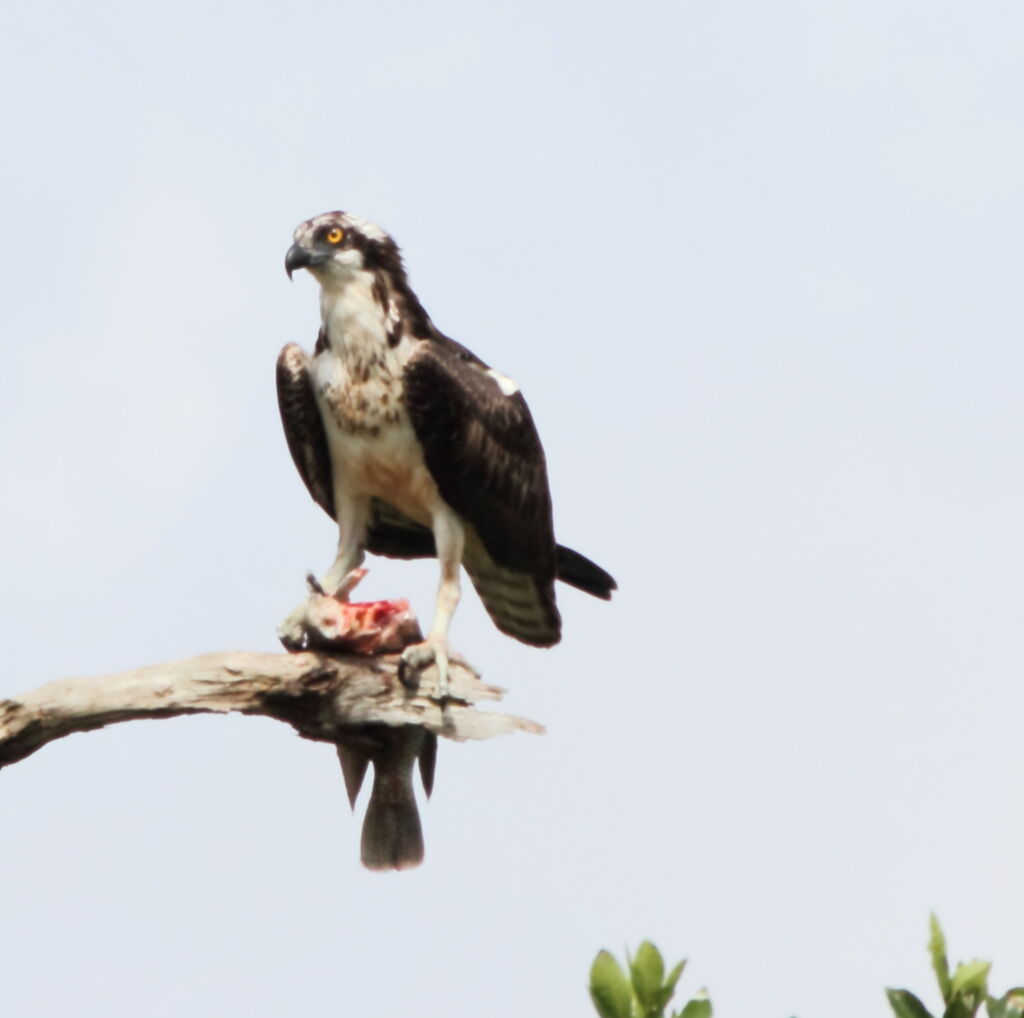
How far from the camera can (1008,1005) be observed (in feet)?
19.0

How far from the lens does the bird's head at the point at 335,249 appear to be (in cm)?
1046

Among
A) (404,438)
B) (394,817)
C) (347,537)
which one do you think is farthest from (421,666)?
(347,537)

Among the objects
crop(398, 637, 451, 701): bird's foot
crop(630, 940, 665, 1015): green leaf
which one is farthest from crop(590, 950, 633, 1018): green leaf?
crop(398, 637, 451, 701): bird's foot

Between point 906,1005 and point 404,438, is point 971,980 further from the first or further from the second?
point 404,438

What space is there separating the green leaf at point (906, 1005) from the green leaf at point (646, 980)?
1.89 feet

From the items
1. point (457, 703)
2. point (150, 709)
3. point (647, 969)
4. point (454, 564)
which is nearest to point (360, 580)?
point (454, 564)

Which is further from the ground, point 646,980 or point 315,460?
point 315,460

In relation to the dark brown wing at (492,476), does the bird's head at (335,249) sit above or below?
above

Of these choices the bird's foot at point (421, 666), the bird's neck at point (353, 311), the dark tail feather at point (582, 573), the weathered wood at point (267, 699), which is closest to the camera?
the weathered wood at point (267, 699)

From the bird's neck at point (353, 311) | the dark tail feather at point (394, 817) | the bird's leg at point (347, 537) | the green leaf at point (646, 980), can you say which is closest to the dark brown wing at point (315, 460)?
the bird's leg at point (347, 537)

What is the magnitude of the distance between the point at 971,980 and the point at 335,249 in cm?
565

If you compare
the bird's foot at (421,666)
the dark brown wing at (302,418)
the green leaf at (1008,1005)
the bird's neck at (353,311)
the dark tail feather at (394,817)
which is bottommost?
the green leaf at (1008,1005)

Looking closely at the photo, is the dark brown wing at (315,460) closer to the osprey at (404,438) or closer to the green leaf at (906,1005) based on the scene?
the osprey at (404,438)

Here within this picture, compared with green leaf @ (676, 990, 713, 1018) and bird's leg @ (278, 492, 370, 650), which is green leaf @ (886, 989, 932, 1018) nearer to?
green leaf @ (676, 990, 713, 1018)
